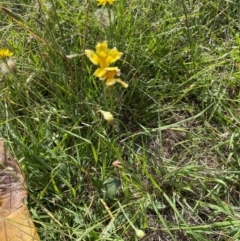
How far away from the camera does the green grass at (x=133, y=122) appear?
4.67ft

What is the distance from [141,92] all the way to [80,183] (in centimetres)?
36

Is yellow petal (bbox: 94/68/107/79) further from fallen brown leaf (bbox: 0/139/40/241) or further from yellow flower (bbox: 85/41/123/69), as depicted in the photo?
fallen brown leaf (bbox: 0/139/40/241)

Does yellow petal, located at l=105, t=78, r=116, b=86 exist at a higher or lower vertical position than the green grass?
higher

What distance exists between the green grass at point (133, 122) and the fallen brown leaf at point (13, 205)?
0.04 m

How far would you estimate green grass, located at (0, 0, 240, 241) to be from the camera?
4.67 feet

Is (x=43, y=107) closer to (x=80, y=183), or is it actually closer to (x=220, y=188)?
(x=80, y=183)

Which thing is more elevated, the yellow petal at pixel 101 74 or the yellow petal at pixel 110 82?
the yellow petal at pixel 101 74

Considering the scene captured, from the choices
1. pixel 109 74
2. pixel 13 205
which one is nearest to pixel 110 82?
pixel 109 74

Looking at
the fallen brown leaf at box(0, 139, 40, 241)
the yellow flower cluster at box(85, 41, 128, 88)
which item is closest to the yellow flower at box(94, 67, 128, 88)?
the yellow flower cluster at box(85, 41, 128, 88)

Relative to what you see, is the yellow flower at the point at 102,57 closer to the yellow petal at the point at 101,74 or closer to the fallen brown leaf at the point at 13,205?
the yellow petal at the point at 101,74

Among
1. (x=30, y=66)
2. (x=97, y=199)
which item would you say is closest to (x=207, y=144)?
(x=97, y=199)

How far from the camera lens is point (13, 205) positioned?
1370 millimetres

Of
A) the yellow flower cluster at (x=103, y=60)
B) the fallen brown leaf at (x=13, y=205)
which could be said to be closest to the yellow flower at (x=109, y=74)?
the yellow flower cluster at (x=103, y=60)

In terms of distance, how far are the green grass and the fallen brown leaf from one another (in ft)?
0.14
